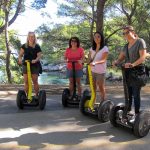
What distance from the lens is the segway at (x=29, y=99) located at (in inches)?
318

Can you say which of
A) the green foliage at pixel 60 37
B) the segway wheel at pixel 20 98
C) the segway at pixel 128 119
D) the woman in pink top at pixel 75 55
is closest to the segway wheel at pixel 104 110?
the segway at pixel 128 119

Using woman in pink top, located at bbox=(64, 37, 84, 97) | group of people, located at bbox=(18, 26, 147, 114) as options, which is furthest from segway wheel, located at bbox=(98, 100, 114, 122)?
woman in pink top, located at bbox=(64, 37, 84, 97)

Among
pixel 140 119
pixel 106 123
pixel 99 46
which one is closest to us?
pixel 140 119

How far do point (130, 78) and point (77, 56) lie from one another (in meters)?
2.28

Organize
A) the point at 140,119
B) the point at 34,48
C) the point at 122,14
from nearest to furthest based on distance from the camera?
the point at 140,119 < the point at 34,48 < the point at 122,14

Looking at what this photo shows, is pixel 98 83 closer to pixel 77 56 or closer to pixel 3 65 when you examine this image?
pixel 77 56

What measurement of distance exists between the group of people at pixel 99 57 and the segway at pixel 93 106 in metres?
0.19

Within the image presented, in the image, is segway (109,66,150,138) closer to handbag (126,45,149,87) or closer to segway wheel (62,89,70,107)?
handbag (126,45,149,87)

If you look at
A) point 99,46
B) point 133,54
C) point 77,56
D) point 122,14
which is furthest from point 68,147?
point 122,14

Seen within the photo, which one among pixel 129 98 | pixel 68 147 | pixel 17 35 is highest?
pixel 17 35

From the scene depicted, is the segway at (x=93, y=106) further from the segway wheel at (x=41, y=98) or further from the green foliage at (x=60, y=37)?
the green foliage at (x=60, y=37)

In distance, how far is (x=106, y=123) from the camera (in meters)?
6.91

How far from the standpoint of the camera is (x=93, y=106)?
23.9 feet

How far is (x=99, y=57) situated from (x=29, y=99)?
1.92 meters
